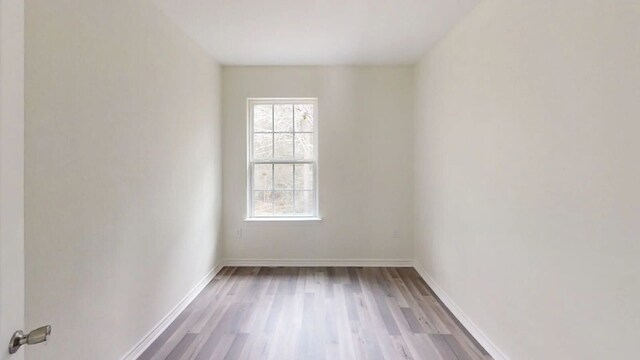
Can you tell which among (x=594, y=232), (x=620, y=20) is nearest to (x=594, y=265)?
(x=594, y=232)

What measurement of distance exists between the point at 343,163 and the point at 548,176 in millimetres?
2506

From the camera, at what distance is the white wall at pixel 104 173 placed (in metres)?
1.41

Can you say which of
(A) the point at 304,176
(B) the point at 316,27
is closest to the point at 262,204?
(A) the point at 304,176

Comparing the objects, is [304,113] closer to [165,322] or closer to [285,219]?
[285,219]

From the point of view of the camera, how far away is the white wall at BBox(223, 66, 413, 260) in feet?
13.0

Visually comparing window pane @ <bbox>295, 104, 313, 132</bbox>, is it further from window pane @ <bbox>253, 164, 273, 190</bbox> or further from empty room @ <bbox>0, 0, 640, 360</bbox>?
window pane @ <bbox>253, 164, 273, 190</bbox>

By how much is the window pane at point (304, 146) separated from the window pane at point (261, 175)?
41cm

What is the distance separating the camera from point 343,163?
399 cm

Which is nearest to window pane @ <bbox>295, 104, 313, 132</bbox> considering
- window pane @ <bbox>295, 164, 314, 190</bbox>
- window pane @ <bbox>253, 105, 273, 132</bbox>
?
window pane @ <bbox>253, 105, 273, 132</bbox>

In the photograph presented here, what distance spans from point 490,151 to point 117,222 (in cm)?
247

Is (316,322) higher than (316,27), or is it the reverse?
(316,27)

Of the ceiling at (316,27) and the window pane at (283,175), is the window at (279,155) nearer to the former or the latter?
the window pane at (283,175)

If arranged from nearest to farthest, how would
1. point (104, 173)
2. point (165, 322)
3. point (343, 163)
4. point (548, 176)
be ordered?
point (548, 176)
point (104, 173)
point (165, 322)
point (343, 163)

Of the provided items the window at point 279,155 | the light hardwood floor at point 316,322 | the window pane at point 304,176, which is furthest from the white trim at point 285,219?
the light hardwood floor at point 316,322
